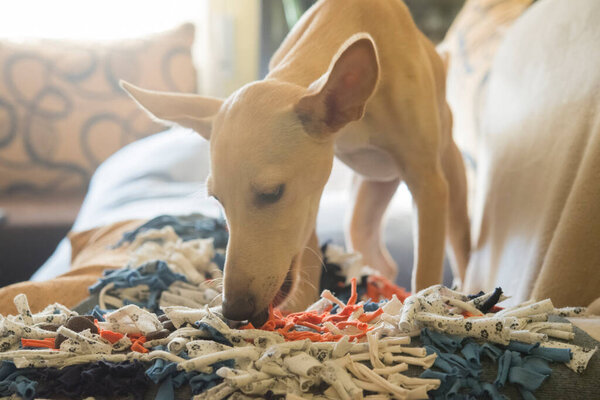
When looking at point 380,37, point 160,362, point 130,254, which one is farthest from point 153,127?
point 160,362

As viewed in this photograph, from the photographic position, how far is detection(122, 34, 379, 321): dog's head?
859 mm

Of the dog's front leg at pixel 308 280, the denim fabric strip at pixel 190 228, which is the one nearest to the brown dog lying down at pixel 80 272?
the denim fabric strip at pixel 190 228

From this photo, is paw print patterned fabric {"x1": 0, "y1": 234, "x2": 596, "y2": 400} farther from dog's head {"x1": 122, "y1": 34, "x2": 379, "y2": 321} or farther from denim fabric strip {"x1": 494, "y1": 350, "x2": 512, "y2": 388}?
dog's head {"x1": 122, "y1": 34, "x2": 379, "y2": 321}

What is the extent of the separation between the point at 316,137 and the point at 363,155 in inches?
12.5

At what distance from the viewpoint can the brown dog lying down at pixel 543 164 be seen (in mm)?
916

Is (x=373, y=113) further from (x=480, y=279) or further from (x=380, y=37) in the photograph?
(x=480, y=279)

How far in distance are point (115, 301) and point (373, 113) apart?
0.62 metres

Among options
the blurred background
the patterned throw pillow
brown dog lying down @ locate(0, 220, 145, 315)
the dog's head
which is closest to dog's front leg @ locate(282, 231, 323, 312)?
the dog's head

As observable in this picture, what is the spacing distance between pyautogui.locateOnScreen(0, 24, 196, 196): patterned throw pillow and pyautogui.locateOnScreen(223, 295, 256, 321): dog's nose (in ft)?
7.18

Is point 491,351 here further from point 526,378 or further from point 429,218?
point 429,218

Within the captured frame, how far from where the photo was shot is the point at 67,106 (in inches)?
107

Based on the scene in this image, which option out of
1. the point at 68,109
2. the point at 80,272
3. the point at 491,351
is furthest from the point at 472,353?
the point at 68,109

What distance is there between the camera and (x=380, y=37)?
3.79ft

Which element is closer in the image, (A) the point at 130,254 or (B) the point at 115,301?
(B) the point at 115,301
